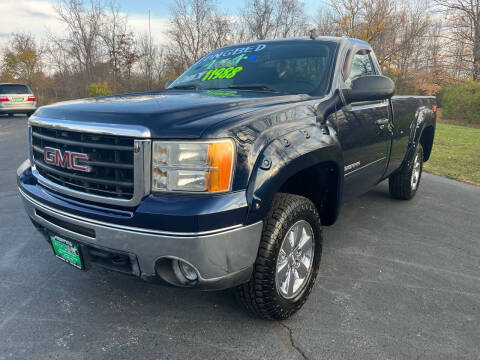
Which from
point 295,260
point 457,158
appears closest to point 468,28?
point 457,158

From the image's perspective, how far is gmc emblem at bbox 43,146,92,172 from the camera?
6.53 ft

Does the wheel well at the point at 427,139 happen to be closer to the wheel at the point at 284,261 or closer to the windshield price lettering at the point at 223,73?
the windshield price lettering at the point at 223,73

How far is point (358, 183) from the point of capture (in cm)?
326

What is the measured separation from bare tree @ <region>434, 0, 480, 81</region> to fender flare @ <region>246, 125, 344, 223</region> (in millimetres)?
26092

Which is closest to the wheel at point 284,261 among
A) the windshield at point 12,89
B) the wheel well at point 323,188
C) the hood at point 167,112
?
the wheel well at point 323,188

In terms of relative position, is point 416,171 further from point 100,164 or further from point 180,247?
point 100,164

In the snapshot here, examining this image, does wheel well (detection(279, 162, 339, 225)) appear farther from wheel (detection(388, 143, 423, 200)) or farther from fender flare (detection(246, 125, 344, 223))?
wheel (detection(388, 143, 423, 200))

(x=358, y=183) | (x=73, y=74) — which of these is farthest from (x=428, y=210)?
(x=73, y=74)

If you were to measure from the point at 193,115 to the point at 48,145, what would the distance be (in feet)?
3.27

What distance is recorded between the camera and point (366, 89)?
2.83 m

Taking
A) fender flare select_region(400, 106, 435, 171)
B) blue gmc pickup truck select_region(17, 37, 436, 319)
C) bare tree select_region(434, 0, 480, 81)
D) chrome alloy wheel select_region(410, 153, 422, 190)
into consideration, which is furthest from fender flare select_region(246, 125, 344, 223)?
bare tree select_region(434, 0, 480, 81)

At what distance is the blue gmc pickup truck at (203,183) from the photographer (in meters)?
1.78

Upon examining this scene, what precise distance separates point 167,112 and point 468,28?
2871 centimetres

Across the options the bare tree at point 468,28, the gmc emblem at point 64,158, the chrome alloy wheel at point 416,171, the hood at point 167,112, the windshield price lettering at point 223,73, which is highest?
the bare tree at point 468,28
